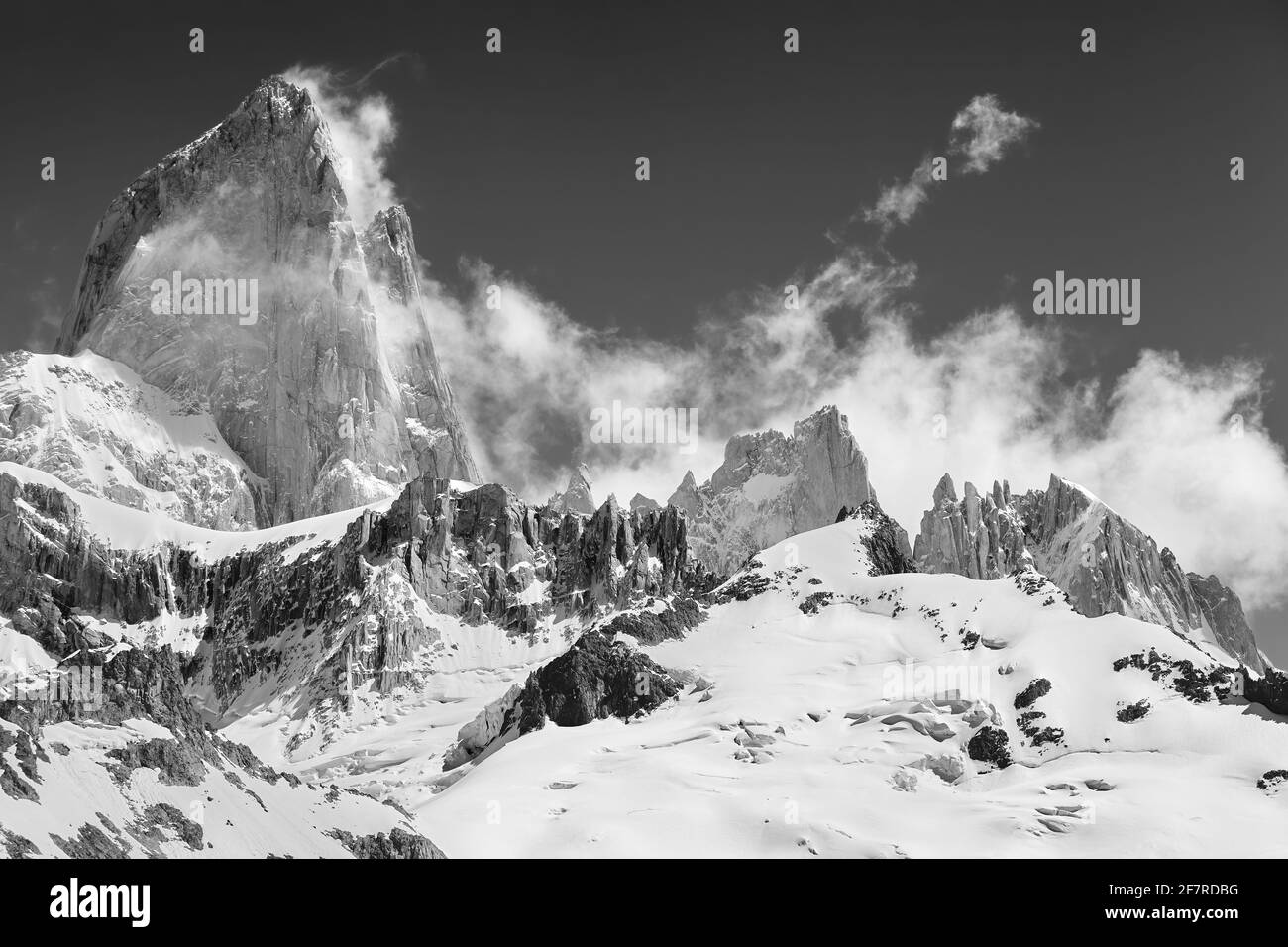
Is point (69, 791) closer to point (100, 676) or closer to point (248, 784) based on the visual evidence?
A: point (248, 784)

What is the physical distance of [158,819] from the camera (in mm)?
143000
